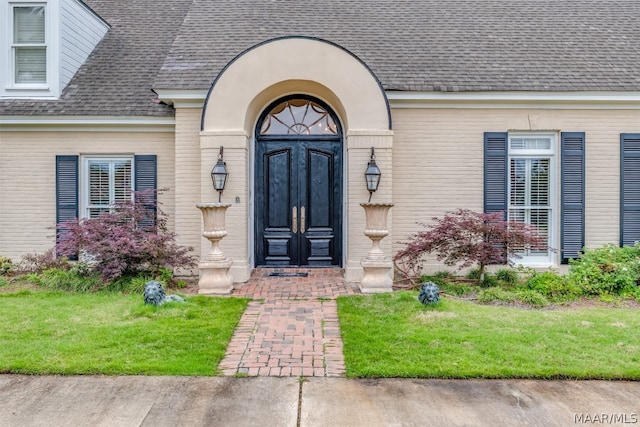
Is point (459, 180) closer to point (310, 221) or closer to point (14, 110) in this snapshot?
point (310, 221)

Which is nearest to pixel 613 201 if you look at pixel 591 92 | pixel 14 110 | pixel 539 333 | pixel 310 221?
pixel 591 92

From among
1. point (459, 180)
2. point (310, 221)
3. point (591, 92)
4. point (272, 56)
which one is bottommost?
point (310, 221)

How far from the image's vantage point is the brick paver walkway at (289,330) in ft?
13.8

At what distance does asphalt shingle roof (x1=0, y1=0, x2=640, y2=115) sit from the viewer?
8562 millimetres

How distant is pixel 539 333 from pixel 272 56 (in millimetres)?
6026

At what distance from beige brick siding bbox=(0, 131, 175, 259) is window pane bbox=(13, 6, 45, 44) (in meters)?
2.01

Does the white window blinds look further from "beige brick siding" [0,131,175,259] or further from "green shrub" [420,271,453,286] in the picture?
"green shrub" [420,271,453,286]

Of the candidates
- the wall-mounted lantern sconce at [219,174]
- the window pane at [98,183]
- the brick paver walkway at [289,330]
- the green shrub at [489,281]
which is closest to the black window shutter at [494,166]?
the green shrub at [489,281]

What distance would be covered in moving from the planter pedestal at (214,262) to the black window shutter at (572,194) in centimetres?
622

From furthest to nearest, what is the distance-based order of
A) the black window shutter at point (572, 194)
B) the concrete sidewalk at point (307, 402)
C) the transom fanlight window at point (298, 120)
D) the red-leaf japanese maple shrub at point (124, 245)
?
the transom fanlight window at point (298, 120) < the black window shutter at point (572, 194) < the red-leaf japanese maple shrub at point (124, 245) < the concrete sidewalk at point (307, 402)

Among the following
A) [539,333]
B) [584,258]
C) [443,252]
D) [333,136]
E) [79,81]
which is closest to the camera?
[539,333]

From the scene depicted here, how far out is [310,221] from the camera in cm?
876

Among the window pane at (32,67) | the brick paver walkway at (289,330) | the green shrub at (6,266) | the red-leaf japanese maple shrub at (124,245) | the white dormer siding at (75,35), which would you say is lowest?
the brick paver walkway at (289,330)

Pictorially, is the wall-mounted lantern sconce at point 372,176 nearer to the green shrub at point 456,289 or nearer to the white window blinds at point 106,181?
the green shrub at point 456,289
